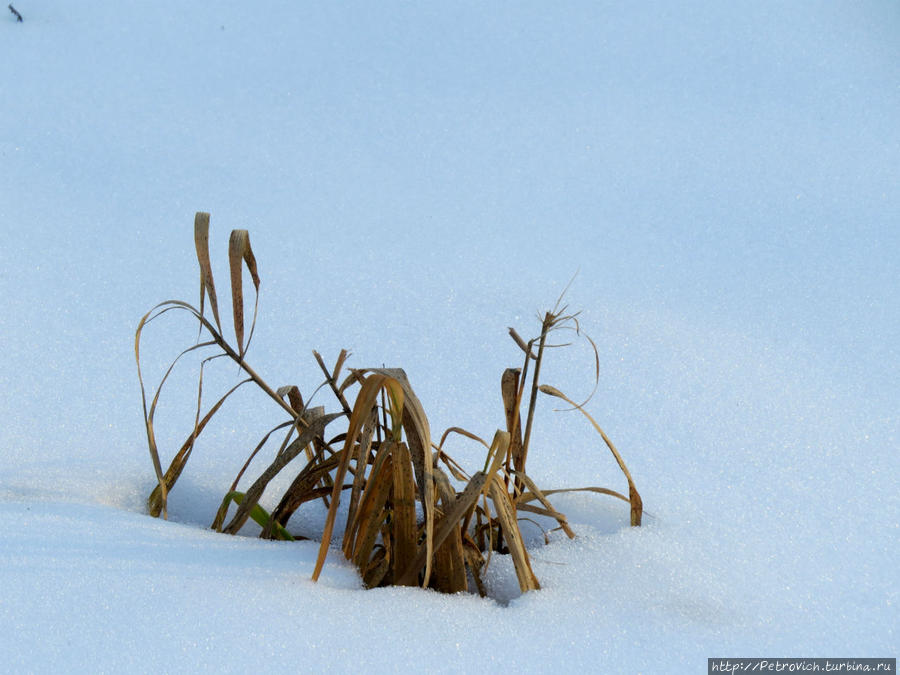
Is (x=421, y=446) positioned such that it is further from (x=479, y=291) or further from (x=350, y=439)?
(x=479, y=291)

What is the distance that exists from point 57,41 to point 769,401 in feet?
6.20

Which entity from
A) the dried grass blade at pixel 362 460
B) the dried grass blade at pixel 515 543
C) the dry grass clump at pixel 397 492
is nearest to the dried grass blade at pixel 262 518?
the dry grass clump at pixel 397 492

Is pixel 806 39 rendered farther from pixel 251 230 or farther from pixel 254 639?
pixel 254 639

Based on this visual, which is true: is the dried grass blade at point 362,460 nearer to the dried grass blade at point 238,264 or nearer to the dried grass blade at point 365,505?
the dried grass blade at point 365,505

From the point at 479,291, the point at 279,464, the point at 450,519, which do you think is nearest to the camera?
the point at 450,519

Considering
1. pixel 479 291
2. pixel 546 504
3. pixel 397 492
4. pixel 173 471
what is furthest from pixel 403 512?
pixel 479 291

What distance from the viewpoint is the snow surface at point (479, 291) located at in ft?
2.23

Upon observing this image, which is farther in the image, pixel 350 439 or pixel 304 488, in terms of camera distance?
pixel 304 488

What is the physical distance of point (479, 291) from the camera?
143 cm

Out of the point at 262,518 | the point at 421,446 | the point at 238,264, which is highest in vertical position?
the point at 238,264

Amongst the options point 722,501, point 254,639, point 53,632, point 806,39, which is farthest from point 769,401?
point 806,39

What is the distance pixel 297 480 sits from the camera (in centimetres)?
85

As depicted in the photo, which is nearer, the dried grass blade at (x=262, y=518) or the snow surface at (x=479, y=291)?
the snow surface at (x=479, y=291)

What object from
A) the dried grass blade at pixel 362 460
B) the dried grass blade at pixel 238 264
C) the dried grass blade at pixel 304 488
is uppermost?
the dried grass blade at pixel 238 264
